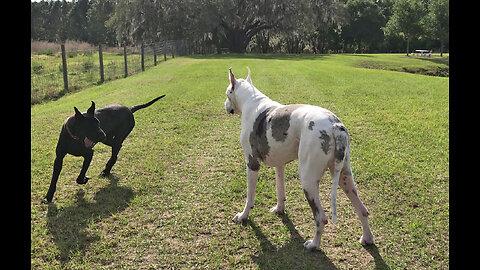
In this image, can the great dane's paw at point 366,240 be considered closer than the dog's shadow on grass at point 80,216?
Yes

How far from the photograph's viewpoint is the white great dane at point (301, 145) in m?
3.68

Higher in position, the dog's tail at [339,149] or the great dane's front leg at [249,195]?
the dog's tail at [339,149]

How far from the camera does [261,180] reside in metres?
6.08

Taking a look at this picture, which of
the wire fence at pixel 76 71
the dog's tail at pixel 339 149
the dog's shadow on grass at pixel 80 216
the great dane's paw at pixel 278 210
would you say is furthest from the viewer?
the wire fence at pixel 76 71

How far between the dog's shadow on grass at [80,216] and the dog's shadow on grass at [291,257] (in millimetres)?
1880

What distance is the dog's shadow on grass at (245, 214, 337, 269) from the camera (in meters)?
3.88

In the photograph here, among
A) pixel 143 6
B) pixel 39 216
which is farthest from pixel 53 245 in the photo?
pixel 143 6

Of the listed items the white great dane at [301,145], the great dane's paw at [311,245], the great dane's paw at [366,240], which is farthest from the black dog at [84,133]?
the great dane's paw at [366,240]

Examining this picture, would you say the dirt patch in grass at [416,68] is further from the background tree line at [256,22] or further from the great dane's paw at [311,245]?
the great dane's paw at [311,245]

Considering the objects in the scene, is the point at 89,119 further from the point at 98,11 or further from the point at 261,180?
the point at 98,11

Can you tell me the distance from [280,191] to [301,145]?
1.20 metres

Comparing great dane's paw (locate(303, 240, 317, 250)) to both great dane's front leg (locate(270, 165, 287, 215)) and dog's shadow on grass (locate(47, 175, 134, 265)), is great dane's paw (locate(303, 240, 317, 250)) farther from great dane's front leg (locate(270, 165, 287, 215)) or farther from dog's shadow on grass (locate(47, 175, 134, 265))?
dog's shadow on grass (locate(47, 175, 134, 265))
